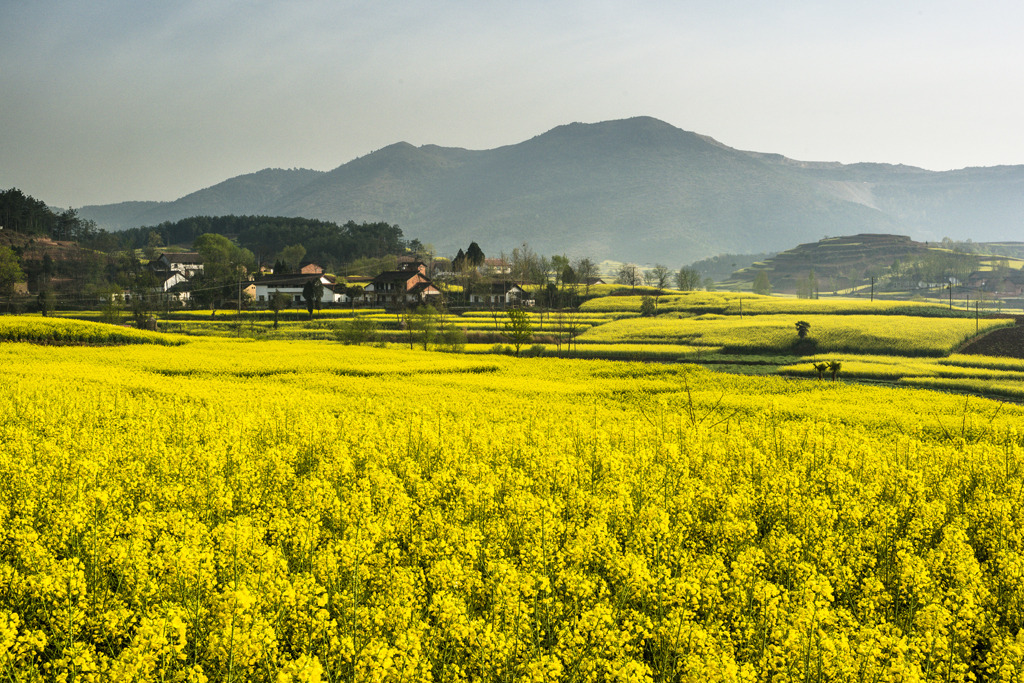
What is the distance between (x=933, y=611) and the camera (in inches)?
279

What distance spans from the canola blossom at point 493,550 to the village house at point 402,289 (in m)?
87.1

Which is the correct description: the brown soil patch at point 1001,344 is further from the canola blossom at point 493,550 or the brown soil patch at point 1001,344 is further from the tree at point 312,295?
the tree at point 312,295

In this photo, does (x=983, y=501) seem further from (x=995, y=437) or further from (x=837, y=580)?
(x=995, y=437)

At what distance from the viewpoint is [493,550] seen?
29.7 feet

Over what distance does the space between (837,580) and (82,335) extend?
2083 inches

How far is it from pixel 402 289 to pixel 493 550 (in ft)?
325

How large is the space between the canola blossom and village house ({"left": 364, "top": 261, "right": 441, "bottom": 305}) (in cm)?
8707

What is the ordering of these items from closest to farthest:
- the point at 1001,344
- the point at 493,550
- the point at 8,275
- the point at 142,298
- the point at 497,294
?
the point at 493,550 → the point at 1001,344 → the point at 142,298 → the point at 8,275 → the point at 497,294

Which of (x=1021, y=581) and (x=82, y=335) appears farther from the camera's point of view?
(x=82, y=335)

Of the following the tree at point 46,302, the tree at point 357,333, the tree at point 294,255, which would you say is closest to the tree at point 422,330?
the tree at point 357,333

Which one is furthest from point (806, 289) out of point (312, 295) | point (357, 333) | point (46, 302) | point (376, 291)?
point (46, 302)

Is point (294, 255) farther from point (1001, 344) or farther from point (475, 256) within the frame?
point (1001, 344)

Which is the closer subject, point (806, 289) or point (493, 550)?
point (493, 550)

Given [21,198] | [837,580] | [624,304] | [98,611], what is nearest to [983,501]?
[837,580]
